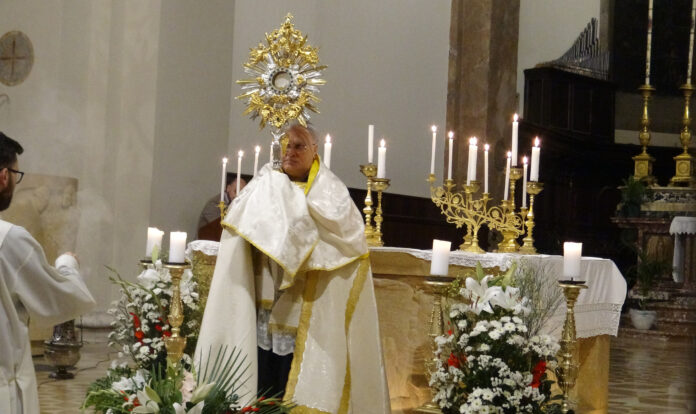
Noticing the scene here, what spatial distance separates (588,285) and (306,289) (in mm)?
2171

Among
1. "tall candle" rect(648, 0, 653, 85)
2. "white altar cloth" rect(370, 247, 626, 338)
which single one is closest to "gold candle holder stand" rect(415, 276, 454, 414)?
"white altar cloth" rect(370, 247, 626, 338)

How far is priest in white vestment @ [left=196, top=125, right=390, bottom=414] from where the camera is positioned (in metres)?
4.62

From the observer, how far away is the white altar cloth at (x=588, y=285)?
18.7 ft

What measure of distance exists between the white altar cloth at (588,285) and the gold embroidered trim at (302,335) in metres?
1.26

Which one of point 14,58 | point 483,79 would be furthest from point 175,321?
point 483,79

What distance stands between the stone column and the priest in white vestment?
784 centimetres

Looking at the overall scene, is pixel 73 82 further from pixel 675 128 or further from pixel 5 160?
pixel 675 128

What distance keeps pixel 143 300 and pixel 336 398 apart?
1.52 m

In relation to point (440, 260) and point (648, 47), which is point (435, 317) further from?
point (648, 47)

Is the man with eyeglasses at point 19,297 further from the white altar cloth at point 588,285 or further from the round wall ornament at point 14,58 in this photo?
the round wall ornament at point 14,58

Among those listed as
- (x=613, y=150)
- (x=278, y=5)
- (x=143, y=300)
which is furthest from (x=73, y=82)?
(x=613, y=150)

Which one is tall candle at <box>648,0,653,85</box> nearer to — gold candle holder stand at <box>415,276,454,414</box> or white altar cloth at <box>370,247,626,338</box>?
white altar cloth at <box>370,247,626,338</box>

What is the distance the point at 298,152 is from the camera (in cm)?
495

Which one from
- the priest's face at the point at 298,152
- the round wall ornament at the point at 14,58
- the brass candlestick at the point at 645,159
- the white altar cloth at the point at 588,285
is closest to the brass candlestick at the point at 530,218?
the white altar cloth at the point at 588,285
